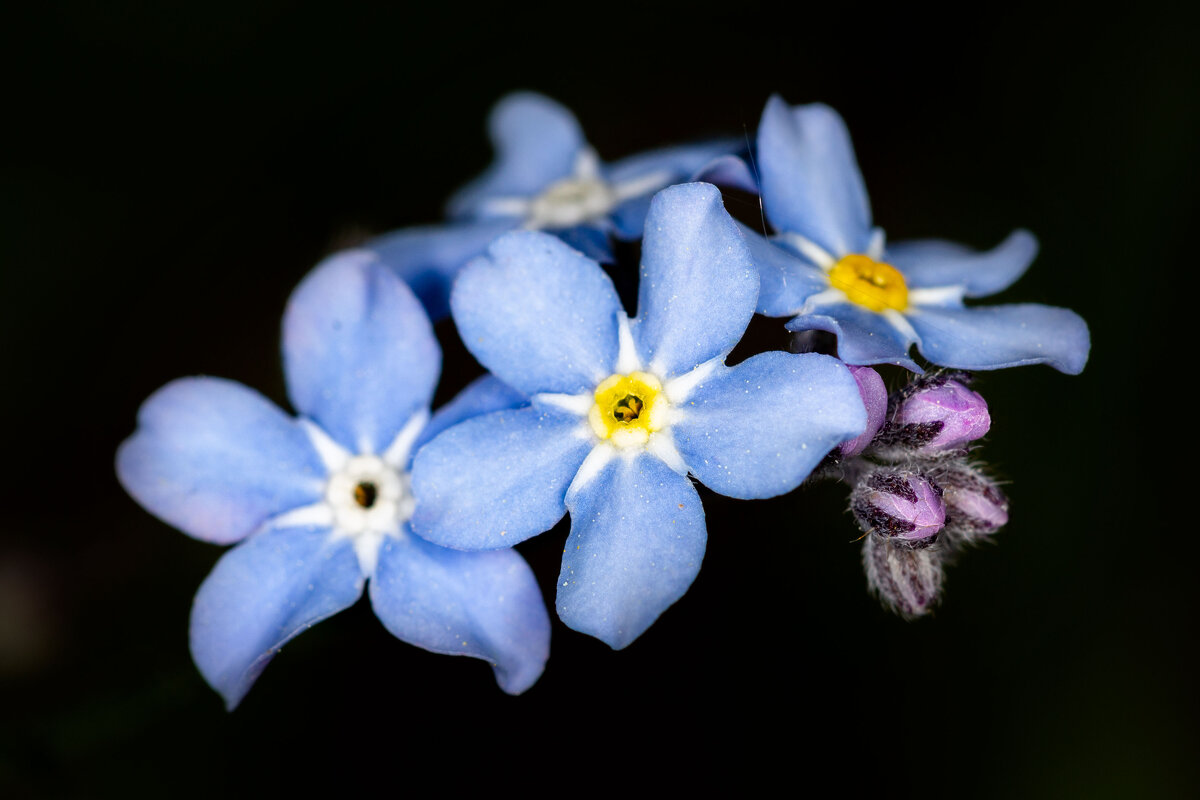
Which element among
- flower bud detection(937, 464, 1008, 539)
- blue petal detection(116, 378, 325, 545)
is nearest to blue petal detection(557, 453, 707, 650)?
flower bud detection(937, 464, 1008, 539)

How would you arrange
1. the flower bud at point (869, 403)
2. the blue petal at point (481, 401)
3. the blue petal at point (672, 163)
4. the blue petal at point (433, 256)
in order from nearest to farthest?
the flower bud at point (869, 403) → the blue petal at point (481, 401) → the blue petal at point (433, 256) → the blue petal at point (672, 163)

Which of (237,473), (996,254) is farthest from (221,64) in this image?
(996,254)

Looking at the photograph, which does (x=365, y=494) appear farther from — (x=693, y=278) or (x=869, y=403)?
(x=869, y=403)

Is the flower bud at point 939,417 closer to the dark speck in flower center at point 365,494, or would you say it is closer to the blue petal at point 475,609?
the blue petal at point 475,609

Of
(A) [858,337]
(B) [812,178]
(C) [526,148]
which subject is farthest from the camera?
(C) [526,148]

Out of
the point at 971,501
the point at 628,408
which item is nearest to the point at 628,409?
the point at 628,408

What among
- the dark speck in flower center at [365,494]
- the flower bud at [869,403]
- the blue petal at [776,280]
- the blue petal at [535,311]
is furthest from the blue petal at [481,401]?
the flower bud at [869,403]
